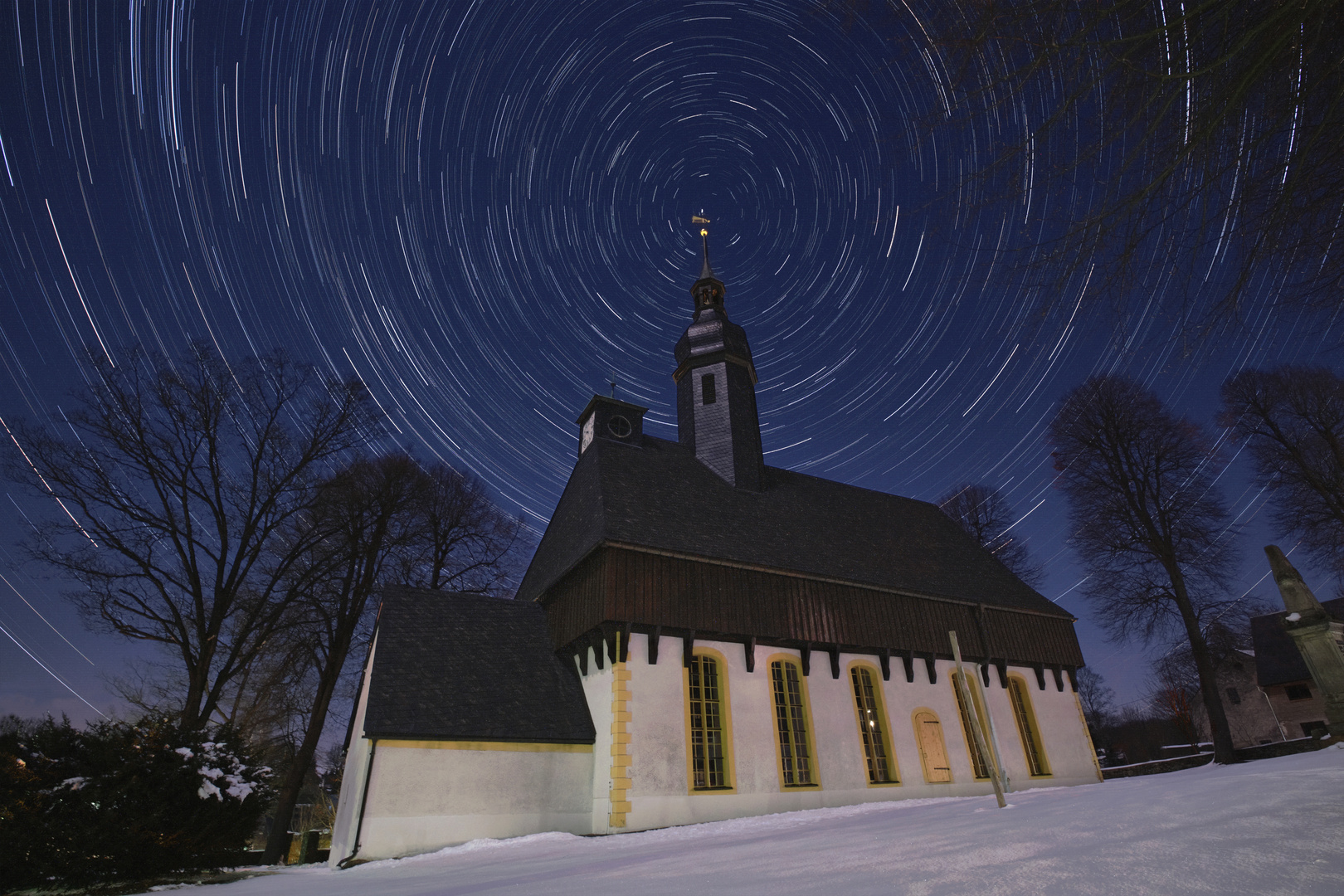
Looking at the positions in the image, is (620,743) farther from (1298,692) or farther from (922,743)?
(1298,692)

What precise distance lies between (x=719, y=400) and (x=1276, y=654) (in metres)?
37.9

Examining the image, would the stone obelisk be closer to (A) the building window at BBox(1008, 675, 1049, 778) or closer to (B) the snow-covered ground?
(B) the snow-covered ground

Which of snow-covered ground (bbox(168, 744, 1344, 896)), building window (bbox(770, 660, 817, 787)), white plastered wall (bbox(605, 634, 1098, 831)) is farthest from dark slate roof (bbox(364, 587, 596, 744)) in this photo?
building window (bbox(770, 660, 817, 787))

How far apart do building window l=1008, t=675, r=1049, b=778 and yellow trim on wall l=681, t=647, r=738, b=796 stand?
10.4 metres

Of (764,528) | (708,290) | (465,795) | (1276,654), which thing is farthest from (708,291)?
(1276,654)

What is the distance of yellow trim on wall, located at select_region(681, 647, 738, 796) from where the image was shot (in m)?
14.7

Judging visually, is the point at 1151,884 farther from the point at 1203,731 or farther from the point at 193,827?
the point at 1203,731

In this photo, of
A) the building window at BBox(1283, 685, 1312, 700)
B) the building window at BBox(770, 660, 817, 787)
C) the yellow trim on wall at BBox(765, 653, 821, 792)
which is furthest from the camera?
the building window at BBox(1283, 685, 1312, 700)

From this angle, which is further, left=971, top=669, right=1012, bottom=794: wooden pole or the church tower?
the church tower

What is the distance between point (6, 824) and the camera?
9320 millimetres

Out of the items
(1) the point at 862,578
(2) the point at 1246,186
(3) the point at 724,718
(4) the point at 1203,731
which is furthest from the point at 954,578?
(4) the point at 1203,731

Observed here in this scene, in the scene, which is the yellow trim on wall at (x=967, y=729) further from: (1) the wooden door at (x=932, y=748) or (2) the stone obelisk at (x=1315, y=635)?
(2) the stone obelisk at (x=1315, y=635)

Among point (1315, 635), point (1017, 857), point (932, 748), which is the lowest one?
point (1017, 857)

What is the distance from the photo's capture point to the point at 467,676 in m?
15.2
